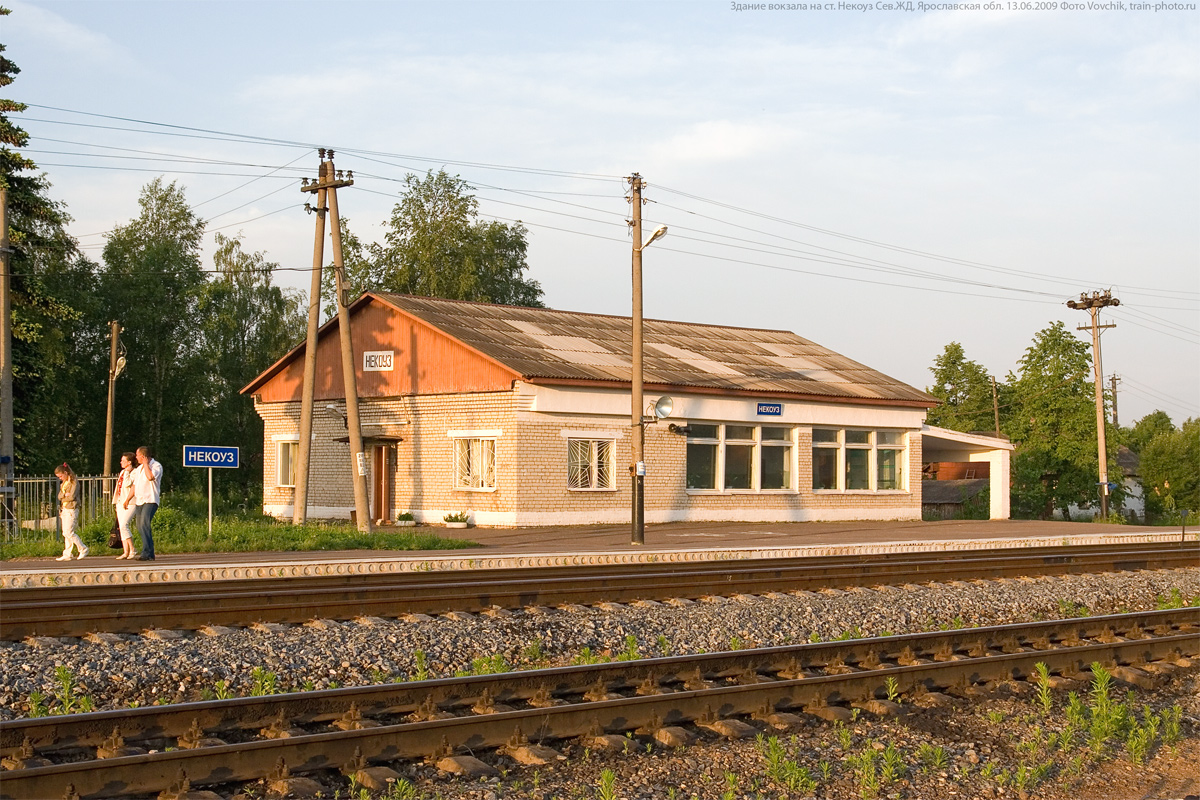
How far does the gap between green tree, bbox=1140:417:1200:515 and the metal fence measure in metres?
57.9

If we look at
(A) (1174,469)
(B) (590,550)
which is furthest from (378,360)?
(A) (1174,469)

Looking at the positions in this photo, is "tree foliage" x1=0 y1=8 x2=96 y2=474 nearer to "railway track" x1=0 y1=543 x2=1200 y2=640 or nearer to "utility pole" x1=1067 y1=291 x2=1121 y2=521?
"railway track" x1=0 y1=543 x2=1200 y2=640

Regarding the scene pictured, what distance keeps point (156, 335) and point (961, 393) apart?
177ft

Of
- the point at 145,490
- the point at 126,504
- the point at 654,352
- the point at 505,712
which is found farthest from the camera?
the point at 654,352

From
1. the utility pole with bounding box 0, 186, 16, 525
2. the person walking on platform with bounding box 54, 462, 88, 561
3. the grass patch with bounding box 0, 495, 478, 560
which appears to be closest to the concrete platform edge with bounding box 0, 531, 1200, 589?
the person walking on platform with bounding box 54, 462, 88, 561

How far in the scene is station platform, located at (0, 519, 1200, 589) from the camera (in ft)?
55.8

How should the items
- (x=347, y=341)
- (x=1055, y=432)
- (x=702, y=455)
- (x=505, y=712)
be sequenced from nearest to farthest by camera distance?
(x=505, y=712) → (x=347, y=341) → (x=702, y=455) → (x=1055, y=432)

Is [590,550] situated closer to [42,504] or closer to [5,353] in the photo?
[42,504]

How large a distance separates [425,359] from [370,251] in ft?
113

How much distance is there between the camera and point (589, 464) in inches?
1187

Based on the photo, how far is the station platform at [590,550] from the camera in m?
17.0

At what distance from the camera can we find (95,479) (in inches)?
950

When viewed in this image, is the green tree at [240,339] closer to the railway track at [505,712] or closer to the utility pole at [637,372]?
the utility pole at [637,372]

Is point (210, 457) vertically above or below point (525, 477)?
above
